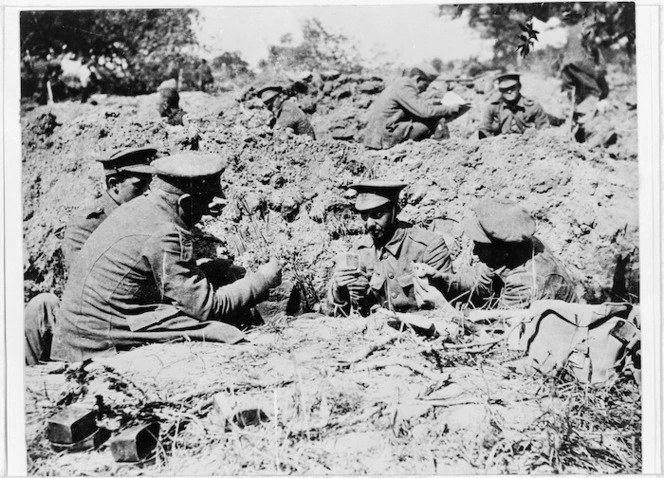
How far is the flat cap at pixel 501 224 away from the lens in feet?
16.7

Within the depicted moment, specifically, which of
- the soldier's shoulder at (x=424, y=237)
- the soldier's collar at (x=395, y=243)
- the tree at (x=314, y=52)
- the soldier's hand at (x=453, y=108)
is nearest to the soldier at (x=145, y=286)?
the soldier's collar at (x=395, y=243)

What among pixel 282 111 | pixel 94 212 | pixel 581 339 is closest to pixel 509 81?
pixel 282 111

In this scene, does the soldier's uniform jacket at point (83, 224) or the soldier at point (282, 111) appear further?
the soldier at point (282, 111)

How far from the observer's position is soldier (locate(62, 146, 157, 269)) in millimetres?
5520

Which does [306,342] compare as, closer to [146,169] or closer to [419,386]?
[419,386]

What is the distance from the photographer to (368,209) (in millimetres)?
5188

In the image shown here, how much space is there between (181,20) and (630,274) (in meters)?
5.81

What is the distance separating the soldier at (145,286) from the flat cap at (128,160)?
989mm

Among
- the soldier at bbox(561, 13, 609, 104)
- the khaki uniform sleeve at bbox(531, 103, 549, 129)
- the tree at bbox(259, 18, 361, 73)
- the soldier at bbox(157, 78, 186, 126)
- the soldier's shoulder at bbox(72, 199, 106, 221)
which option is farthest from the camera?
the soldier at bbox(561, 13, 609, 104)

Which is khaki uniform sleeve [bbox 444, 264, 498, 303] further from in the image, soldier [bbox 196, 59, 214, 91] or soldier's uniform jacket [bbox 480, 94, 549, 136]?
soldier [bbox 196, 59, 214, 91]

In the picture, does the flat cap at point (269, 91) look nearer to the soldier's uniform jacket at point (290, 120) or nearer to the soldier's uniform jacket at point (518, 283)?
the soldier's uniform jacket at point (290, 120)

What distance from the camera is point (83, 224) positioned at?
5566 mm

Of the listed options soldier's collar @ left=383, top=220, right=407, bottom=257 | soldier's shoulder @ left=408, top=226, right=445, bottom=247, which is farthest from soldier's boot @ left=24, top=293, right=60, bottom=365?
soldier's shoulder @ left=408, top=226, right=445, bottom=247

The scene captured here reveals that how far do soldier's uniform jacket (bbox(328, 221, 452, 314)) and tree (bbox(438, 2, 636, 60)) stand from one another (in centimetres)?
183
